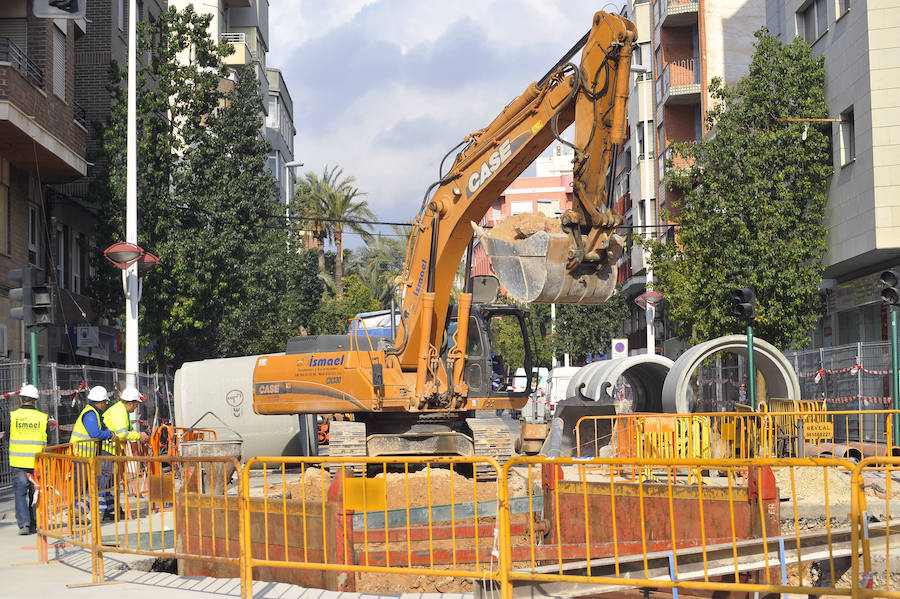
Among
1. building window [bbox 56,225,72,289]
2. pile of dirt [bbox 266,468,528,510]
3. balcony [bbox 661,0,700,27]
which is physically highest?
balcony [bbox 661,0,700,27]

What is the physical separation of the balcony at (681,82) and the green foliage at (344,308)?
55.9ft

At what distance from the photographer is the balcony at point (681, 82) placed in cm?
4616

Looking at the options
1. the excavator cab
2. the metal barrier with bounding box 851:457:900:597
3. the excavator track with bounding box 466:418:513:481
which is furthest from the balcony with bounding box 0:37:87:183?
the metal barrier with bounding box 851:457:900:597

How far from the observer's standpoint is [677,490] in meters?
11.3

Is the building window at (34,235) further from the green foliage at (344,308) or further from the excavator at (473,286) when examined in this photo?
the green foliage at (344,308)

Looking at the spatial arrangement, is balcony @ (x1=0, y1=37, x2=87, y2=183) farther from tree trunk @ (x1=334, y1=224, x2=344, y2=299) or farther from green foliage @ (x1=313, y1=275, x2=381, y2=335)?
tree trunk @ (x1=334, y1=224, x2=344, y2=299)

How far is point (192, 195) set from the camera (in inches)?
1112

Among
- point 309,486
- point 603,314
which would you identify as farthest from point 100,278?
point 603,314

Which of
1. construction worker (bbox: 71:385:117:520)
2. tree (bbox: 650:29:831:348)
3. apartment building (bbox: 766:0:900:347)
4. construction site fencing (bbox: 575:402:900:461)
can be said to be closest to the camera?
construction worker (bbox: 71:385:117:520)

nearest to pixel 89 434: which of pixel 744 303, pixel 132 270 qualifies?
pixel 132 270

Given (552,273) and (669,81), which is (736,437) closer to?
(552,273)

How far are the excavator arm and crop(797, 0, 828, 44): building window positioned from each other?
16804 mm

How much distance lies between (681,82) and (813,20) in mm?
16588

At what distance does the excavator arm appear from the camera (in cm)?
1359
